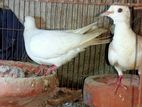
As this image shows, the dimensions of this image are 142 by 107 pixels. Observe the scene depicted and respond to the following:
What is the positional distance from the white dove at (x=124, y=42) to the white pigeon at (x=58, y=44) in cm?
6

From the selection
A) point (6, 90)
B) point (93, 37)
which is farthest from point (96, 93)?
point (6, 90)

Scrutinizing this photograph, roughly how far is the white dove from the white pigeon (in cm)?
6

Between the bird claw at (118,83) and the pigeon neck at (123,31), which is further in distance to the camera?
the pigeon neck at (123,31)

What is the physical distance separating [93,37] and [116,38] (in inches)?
4.6

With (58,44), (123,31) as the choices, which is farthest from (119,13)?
(58,44)

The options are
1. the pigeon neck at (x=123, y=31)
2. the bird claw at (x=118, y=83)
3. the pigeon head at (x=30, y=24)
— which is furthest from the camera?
the pigeon head at (x=30, y=24)

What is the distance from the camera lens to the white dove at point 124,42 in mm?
1319

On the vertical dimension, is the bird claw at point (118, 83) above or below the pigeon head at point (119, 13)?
below

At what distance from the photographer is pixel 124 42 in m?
1.33

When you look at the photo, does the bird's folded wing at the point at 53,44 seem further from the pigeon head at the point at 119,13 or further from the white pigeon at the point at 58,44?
the pigeon head at the point at 119,13

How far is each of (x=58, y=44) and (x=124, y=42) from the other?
0.24 meters

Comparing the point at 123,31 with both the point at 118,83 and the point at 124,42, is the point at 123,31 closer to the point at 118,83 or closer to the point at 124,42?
the point at 124,42

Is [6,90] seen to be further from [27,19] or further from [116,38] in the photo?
[27,19]

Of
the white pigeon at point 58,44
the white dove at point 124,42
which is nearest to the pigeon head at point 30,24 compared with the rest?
the white pigeon at point 58,44
